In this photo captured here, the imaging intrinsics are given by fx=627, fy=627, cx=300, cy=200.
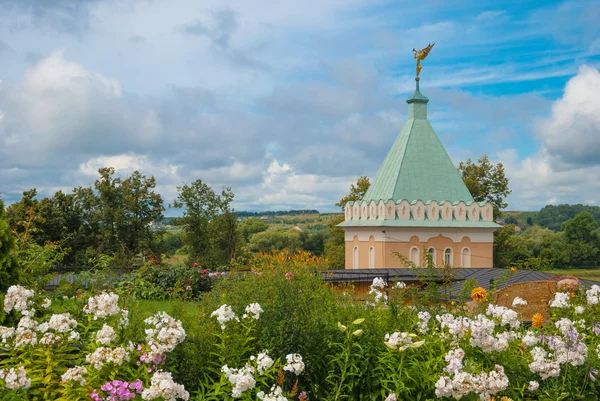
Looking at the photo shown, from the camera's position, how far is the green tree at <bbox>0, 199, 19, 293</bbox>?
675 centimetres

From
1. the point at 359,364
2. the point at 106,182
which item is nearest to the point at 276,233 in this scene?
the point at 106,182

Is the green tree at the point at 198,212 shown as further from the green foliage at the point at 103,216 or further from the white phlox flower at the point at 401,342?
the white phlox flower at the point at 401,342

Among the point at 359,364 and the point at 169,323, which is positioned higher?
the point at 169,323

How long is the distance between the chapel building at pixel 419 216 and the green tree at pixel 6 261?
19364mm

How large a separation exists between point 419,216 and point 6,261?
2067cm

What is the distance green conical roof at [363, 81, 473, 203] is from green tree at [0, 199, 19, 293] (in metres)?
20.3

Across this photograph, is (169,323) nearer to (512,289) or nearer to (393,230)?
(512,289)

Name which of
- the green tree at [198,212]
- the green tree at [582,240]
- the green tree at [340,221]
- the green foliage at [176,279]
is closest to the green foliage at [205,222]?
the green tree at [198,212]

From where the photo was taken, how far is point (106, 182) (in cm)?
3066

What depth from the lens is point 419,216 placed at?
25844mm

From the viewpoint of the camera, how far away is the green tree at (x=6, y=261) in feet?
22.2

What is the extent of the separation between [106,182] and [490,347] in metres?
28.2

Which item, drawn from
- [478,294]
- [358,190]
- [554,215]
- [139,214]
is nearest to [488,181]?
[358,190]

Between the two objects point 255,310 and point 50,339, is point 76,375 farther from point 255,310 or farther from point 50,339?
point 255,310
